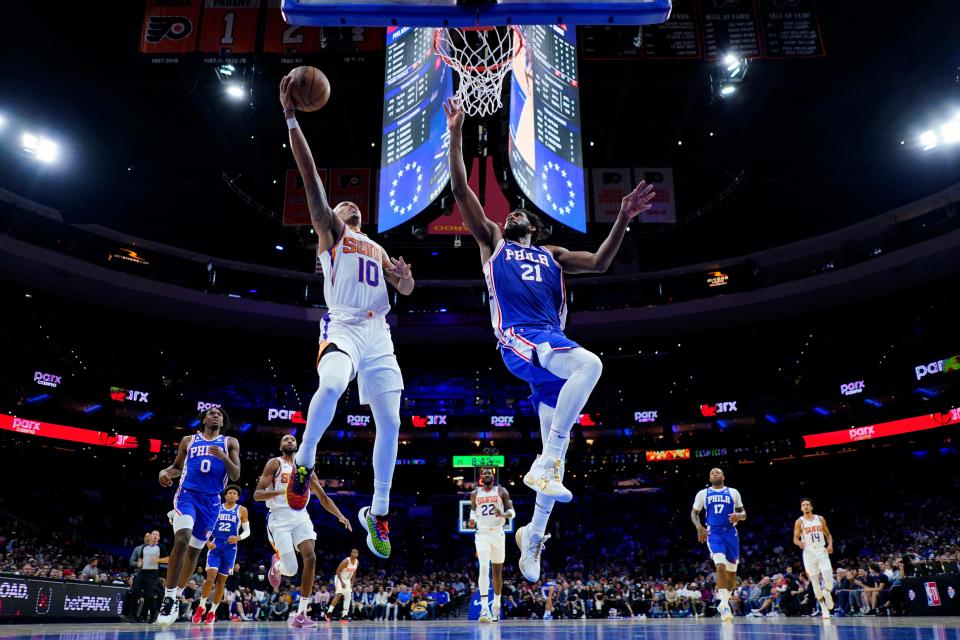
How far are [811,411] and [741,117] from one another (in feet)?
55.2

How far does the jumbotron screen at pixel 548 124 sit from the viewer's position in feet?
36.0

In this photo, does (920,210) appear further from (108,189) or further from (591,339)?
(108,189)

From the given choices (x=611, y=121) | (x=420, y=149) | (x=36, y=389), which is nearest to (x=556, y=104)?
(x=420, y=149)

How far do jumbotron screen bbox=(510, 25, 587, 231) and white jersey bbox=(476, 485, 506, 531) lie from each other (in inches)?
181

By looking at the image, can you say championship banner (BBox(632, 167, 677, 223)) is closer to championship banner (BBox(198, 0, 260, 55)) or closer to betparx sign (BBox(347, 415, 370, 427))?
championship banner (BBox(198, 0, 260, 55))

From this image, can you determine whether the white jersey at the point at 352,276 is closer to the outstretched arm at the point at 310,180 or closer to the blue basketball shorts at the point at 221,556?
the outstretched arm at the point at 310,180

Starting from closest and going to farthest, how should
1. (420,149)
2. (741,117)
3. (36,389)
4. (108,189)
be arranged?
(420,149) → (741,117) → (108,189) → (36,389)

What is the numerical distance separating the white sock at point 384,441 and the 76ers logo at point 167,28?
9.03m

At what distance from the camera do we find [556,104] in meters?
12.0

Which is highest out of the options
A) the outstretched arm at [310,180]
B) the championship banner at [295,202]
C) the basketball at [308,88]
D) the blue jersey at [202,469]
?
the championship banner at [295,202]

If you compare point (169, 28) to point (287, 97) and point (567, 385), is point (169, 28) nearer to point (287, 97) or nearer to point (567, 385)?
point (287, 97)

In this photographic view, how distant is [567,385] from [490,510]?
6.76 meters

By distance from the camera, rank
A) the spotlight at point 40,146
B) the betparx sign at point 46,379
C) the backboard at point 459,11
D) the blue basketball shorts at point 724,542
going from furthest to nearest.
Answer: the betparx sign at point 46,379 < the spotlight at point 40,146 < the blue basketball shorts at point 724,542 < the backboard at point 459,11

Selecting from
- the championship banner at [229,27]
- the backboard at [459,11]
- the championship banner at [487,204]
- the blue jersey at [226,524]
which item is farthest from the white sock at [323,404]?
the championship banner at [487,204]
